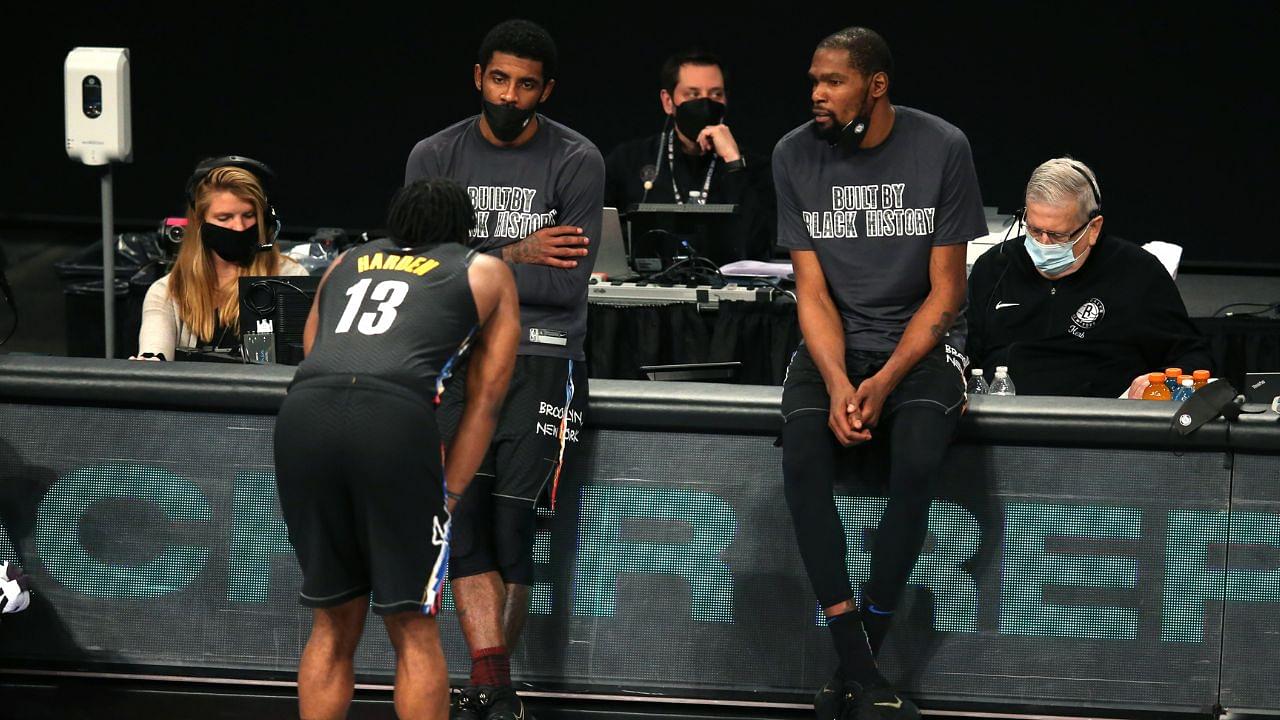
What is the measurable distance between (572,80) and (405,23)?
1113 mm

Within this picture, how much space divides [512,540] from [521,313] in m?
0.59

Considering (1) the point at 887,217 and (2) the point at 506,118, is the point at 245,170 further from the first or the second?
(1) the point at 887,217

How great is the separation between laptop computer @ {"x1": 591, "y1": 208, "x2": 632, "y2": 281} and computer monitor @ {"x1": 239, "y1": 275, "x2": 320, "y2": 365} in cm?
219

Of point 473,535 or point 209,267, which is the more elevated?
point 209,267

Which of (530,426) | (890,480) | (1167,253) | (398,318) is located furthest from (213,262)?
(1167,253)

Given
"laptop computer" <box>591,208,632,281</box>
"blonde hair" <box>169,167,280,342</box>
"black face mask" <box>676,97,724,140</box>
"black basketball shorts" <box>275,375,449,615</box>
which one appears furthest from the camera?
"black face mask" <box>676,97,724,140</box>

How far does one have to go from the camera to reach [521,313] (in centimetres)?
404

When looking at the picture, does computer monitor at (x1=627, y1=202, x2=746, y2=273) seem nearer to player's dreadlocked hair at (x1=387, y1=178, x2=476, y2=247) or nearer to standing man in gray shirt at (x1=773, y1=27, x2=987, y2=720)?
standing man in gray shirt at (x1=773, y1=27, x2=987, y2=720)

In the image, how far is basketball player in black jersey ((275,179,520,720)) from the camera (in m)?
3.23

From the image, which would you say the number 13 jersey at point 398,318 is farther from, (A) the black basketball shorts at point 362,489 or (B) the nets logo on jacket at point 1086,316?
(B) the nets logo on jacket at point 1086,316

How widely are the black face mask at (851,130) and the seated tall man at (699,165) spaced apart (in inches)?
118

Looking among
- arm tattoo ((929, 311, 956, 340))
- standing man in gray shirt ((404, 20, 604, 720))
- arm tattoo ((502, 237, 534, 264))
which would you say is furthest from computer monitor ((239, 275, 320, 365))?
arm tattoo ((929, 311, 956, 340))

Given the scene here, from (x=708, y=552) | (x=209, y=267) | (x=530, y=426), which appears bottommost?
(x=708, y=552)

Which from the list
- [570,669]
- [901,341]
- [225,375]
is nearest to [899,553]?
[901,341]
